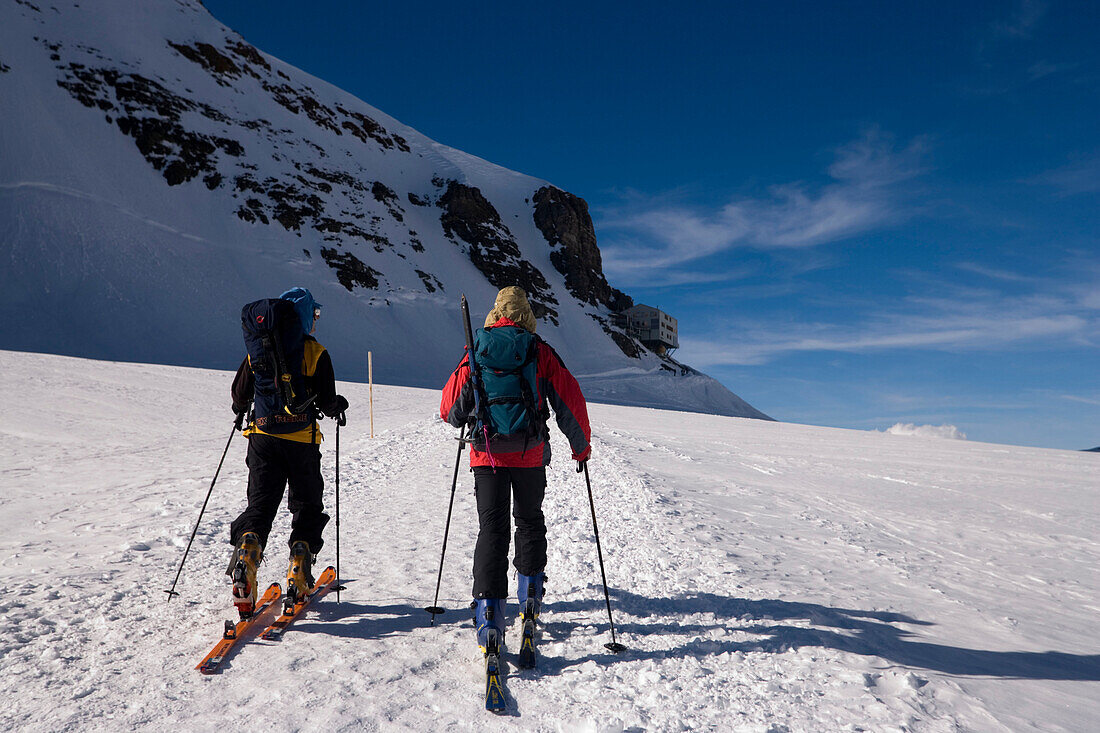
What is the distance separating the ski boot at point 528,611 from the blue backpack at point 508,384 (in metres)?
0.92

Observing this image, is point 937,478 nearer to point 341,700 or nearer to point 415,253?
point 341,700

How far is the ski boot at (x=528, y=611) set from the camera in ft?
10.1

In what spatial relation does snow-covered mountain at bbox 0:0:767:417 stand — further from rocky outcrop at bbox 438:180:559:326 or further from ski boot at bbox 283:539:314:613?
ski boot at bbox 283:539:314:613

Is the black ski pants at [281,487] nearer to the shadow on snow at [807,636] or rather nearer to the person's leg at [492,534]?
the person's leg at [492,534]

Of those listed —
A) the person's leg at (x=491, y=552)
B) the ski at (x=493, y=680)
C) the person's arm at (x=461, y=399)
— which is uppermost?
the person's arm at (x=461, y=399)

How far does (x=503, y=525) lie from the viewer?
10.6 feet

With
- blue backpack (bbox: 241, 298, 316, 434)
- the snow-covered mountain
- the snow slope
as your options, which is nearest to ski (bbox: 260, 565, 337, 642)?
the snow slope

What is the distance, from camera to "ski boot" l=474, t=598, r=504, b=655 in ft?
9.64

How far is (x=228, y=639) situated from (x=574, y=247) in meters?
85.4

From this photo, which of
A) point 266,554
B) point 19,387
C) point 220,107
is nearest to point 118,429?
point 19,387

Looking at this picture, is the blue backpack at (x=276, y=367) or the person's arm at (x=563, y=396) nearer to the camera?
the person's arm at (x=563, y=396)

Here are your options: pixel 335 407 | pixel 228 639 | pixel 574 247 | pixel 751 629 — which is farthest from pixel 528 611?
pixel 574 247

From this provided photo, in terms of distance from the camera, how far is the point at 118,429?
37.3 ft

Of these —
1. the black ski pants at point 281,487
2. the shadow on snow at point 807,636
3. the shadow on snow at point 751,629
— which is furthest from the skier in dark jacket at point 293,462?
the shadow on snow at point 807,636
